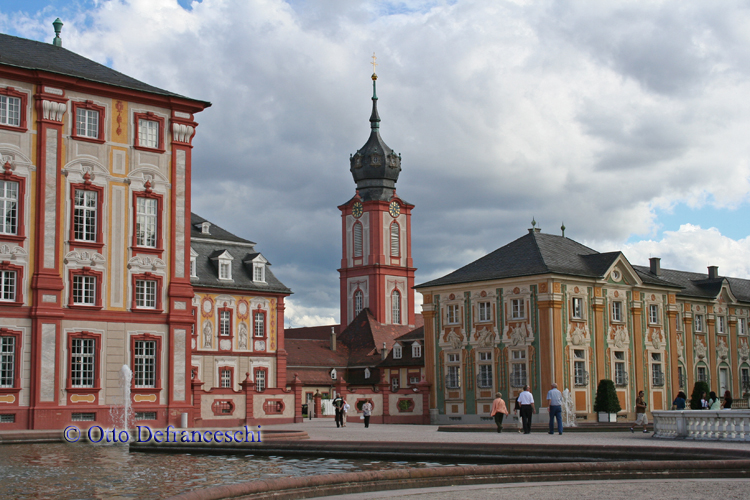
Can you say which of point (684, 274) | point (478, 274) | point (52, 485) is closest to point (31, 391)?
point (52, 485)

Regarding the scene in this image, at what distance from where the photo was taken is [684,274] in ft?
223

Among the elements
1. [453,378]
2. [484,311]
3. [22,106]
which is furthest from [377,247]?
[22,106]

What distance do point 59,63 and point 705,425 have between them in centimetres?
2787

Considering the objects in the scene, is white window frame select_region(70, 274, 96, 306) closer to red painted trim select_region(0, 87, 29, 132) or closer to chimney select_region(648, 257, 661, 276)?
red painted trim select_region(0, 87, 29, 132)

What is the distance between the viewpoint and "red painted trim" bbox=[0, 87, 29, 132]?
3544 cm

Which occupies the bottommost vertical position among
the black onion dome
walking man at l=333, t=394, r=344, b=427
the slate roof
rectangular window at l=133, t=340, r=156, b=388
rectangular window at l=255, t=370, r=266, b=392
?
walking man at l=333, t=394, r=344, b=427

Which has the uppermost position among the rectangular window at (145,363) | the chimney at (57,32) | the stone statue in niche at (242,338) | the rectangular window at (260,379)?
the chimney at (57,32)

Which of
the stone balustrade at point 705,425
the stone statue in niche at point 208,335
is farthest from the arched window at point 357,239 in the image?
the stone balustrade at point 705,425

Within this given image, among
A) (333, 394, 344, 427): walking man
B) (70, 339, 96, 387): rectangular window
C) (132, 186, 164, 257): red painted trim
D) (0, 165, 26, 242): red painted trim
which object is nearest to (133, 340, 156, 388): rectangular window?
(70, 339, 96, 387): rectangular window

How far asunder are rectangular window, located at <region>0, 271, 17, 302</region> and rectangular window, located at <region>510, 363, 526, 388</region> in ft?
89.4

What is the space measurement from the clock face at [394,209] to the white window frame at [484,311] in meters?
44.3

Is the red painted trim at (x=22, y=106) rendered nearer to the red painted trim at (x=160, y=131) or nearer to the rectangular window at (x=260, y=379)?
the red painted trim at (x=160, y=131)

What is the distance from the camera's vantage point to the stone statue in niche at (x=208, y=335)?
60156 mm

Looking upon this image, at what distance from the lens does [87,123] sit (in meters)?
37.5
